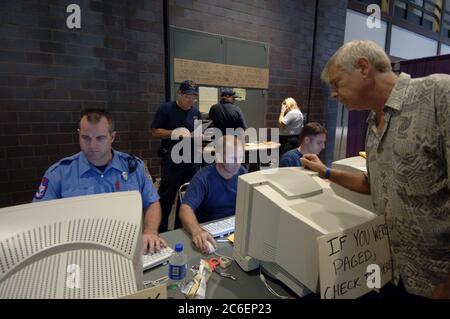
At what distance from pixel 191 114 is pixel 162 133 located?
390 millimetres

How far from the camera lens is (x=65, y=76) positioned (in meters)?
2.96

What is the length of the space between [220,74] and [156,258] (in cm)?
326

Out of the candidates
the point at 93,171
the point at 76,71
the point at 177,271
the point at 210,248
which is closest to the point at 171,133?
the point at 76,71

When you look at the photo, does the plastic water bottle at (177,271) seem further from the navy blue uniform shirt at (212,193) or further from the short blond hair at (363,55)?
the short blond hair at (363,55)

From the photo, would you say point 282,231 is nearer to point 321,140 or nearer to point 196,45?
point 321,140

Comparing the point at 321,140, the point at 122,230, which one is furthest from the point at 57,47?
the point at 122,230

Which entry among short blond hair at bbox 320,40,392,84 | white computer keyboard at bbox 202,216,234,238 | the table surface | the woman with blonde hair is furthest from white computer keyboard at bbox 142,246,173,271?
the woman with blonde hair

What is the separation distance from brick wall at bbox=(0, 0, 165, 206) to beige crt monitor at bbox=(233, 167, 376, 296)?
8.78 feet

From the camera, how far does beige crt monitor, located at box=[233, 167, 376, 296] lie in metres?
0.85

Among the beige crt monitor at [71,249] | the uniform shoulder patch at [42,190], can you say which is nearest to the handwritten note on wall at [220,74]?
the uniform shoulder patch at [42,190]

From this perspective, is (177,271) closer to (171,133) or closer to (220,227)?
(220,227)

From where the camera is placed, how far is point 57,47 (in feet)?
9.46

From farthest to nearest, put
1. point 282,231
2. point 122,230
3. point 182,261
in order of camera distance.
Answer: point 182,261 < point 282,231 < point 122,230

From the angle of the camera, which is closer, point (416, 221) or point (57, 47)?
point (416, 221)
